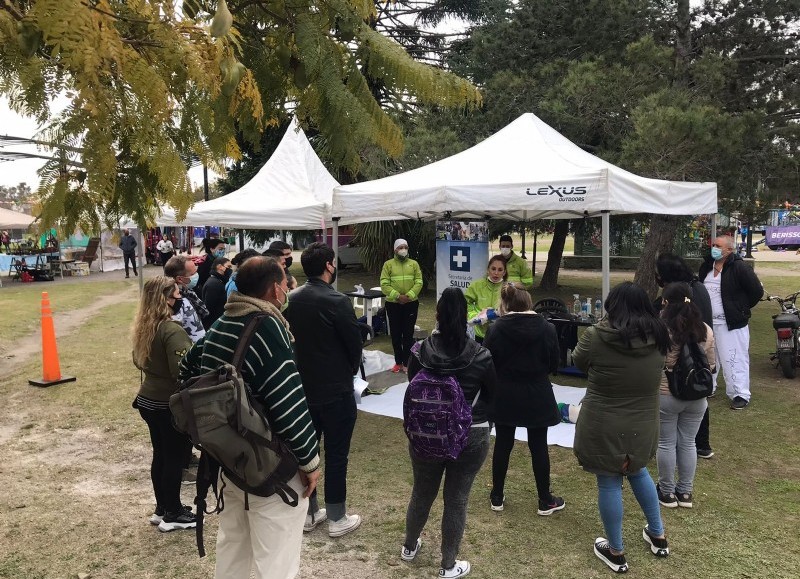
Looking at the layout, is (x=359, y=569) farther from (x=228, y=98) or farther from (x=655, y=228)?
(x=655, y=228)

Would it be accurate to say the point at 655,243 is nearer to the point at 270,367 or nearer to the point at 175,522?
the point at 175,522

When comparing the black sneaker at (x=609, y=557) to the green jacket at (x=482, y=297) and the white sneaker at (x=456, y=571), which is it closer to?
the white sneaker at (x=456, y=571)

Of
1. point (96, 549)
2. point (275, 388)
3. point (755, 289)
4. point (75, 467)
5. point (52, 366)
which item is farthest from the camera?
point (52, 366)

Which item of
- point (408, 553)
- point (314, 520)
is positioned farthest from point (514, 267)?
point (408, 553)

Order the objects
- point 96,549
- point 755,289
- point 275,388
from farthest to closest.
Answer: point 755,289 < point 96,549 < point 275,388

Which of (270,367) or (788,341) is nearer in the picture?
(270,367)

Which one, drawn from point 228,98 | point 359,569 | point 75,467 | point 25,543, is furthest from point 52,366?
point 228,98

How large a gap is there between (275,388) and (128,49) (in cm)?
142

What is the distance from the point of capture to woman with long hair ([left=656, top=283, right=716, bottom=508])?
416cm

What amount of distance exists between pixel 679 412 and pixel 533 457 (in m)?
1.02

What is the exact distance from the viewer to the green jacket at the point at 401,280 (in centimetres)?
815

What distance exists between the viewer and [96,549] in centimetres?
395

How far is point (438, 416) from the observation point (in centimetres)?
324

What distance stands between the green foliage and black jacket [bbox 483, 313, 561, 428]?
216 cm
